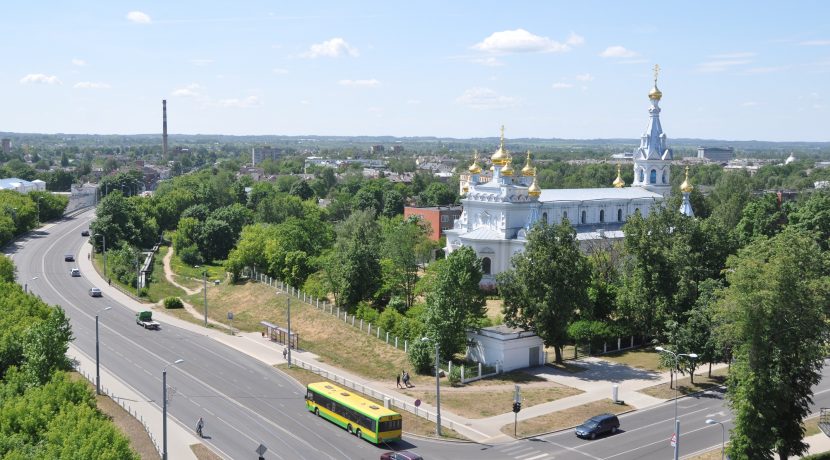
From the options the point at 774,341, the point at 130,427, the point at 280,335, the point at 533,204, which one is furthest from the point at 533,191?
the point at 130,427

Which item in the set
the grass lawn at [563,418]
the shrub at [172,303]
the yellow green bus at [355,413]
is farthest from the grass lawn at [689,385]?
the shrub at [172,303]

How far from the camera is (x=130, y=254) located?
92.9m

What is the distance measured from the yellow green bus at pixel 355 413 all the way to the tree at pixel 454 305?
33.9ft

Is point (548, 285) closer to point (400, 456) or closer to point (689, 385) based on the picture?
point (689, 385)

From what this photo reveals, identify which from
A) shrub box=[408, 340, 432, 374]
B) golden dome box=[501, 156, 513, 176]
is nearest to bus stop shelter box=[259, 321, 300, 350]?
shrub box=[408, 340, 432, 374]

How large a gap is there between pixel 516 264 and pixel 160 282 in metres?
51.4

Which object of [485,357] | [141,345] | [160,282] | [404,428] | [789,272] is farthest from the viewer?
[160,282]

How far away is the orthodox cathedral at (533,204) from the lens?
82000 millimetres

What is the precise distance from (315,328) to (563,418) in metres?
27.9

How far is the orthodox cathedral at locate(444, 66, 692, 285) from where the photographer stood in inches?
3228

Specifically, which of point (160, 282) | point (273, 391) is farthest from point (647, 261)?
point (160, 282)

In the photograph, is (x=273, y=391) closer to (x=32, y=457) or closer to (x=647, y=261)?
(x=32, y=457)

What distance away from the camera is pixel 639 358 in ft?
193

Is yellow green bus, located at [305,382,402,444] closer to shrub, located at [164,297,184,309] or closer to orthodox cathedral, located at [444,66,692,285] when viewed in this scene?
orthodox cathedral, located at [444,66,692,285]
